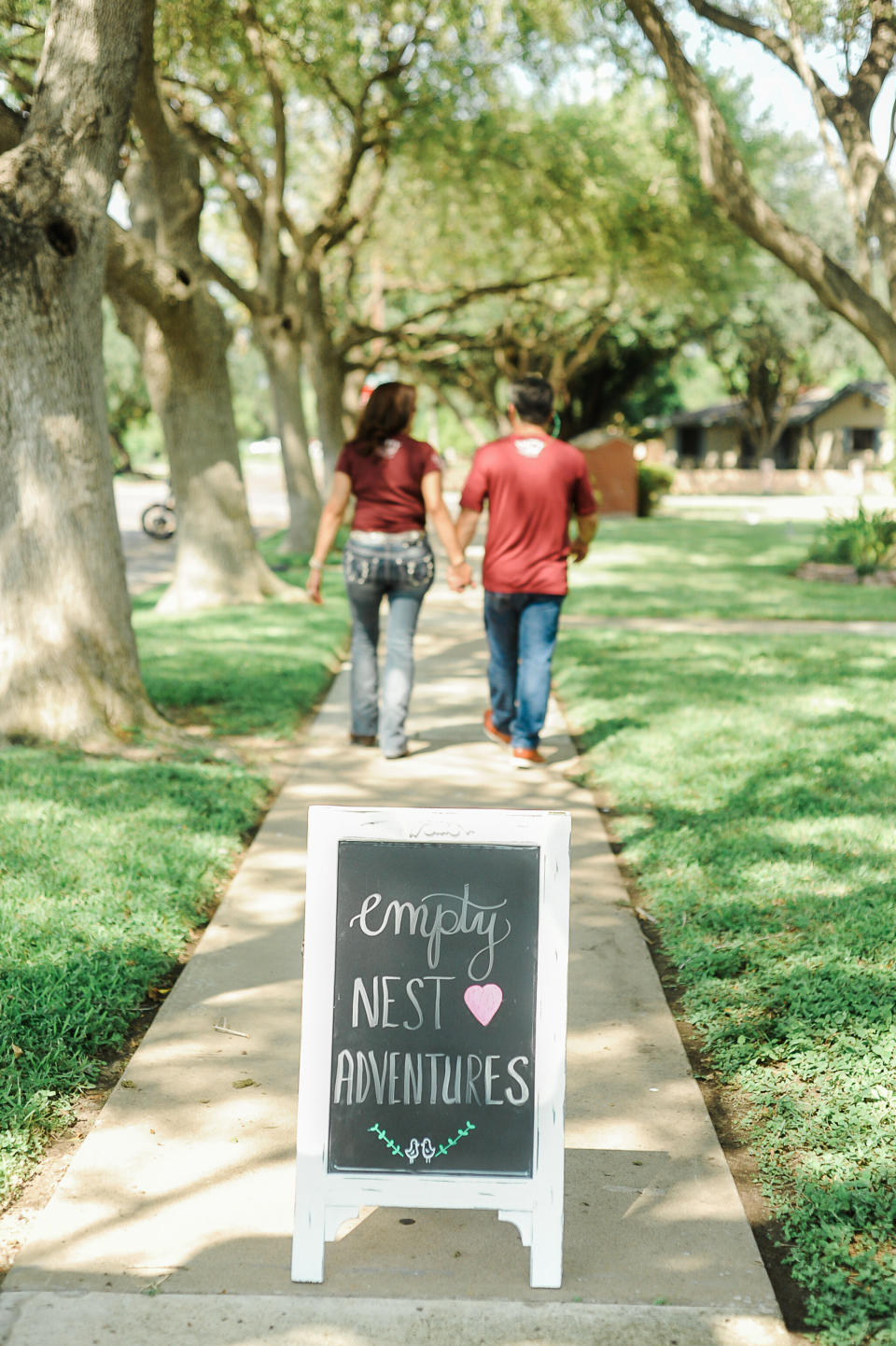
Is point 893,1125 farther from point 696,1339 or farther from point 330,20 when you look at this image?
point 330,20

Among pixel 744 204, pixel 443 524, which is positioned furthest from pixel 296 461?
pixel 443 524

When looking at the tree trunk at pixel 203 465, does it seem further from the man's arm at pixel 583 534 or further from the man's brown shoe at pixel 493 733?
the man's arm at pixel 583 534

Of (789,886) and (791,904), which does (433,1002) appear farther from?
(789,886)

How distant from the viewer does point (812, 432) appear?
68688mm

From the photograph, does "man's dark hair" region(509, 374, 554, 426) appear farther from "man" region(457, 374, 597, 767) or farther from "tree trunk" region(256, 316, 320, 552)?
"tree trunk" region(256, 316, 320, 552)

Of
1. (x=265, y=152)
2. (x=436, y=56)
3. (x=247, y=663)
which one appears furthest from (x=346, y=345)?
(x=247, y=663)

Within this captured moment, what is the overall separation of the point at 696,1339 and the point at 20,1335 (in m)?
1.29

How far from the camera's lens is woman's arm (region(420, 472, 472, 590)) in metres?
7.00

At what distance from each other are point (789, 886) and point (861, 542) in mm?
13611

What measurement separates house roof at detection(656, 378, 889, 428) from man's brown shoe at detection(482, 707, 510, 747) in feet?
187

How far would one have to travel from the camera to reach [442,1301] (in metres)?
2.66

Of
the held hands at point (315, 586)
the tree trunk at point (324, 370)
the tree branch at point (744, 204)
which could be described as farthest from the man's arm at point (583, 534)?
the tree trunk at point (324, 370)

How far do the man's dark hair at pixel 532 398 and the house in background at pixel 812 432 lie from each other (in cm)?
5859

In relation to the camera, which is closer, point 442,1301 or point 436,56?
point 442,1301
